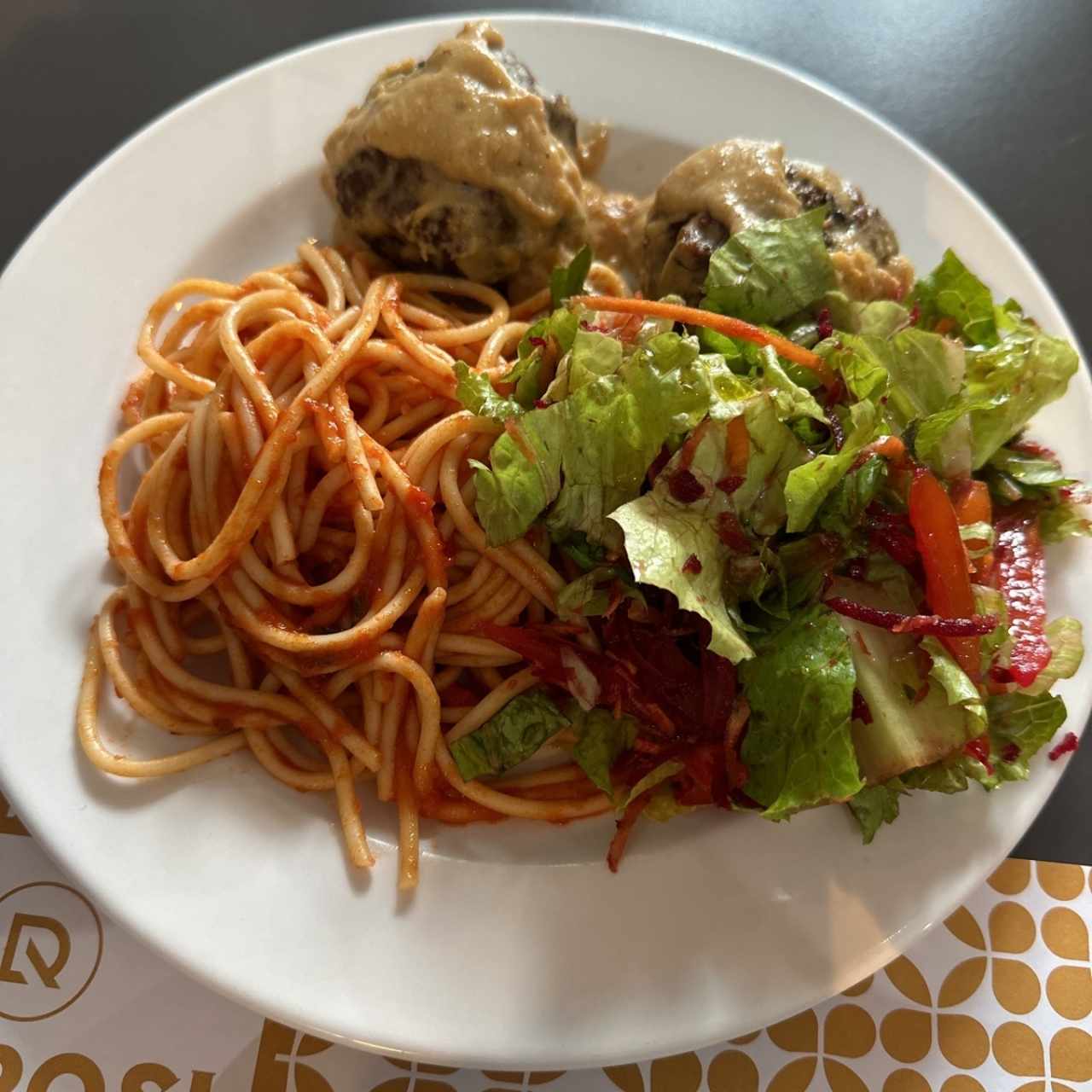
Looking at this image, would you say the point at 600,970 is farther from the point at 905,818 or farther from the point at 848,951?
the point at 905,818

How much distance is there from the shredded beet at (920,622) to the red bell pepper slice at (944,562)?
28mm

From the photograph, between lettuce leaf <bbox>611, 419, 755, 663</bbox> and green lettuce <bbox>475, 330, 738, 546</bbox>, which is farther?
green lettuce <bbox>475, 330, 738, 546</bbox>

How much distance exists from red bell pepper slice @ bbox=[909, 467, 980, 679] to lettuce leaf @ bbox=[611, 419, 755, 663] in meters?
0.45

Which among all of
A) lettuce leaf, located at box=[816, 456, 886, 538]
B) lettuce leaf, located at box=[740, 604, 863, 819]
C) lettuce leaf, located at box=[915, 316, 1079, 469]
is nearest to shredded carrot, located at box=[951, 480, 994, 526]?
lettuce leaf, located at box=[915, 316, 1079, 469]

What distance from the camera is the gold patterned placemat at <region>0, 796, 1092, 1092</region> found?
2.13 meters

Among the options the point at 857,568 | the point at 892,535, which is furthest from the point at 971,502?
the point at 857,568

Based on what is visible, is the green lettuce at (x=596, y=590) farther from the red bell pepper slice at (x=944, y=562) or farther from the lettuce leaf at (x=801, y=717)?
the red bell pepper slice at (x=944, y=562)

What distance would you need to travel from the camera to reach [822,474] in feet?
6.91

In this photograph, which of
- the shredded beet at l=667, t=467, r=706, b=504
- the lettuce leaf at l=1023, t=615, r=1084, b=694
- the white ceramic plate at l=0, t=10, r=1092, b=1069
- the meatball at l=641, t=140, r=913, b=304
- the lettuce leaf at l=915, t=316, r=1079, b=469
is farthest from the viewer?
the meatball at l=641, t=140, r=913, b=304

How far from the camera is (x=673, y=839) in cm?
228

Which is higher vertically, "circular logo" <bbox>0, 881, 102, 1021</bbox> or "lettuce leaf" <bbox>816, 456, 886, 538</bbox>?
"lettuce leaf" <bbox>816, 456, 886, 538</bbox>

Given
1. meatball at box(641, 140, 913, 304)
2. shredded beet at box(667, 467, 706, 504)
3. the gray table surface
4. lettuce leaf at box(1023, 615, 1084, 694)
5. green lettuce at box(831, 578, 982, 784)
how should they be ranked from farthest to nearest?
1. the gray table surface
2. meatball at box(641, 140, 913, 304)
3. lettuce leaf at box(1023, 615, 1084, 694)
4. shredded beet at box(667, 467, 706, 504)
5. green lettuce at box(831, 578, 982, 784)

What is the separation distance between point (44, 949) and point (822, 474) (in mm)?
2132

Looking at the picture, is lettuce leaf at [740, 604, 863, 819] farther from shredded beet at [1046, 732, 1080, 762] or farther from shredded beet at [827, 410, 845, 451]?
shredded beet at [1046, 732, 1080, 762]
